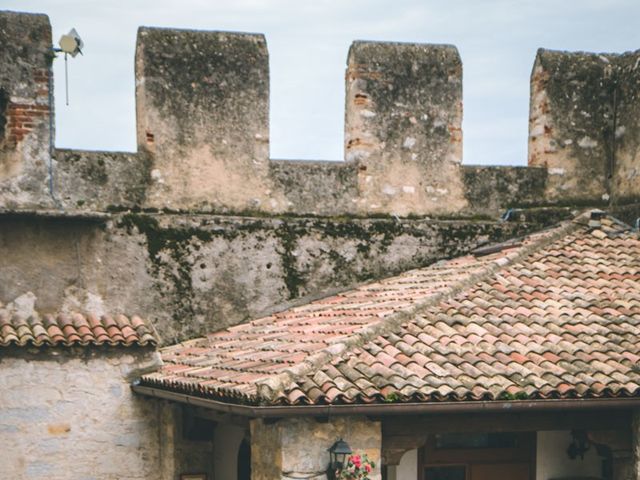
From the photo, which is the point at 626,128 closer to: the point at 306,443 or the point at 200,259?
the point at 200,259

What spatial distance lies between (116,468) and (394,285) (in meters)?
3.43

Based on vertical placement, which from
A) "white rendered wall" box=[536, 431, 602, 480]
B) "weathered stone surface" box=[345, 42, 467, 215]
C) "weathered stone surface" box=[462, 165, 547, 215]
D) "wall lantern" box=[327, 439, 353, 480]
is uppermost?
"weathered stone surface" box=[345, 42, 467, 215]

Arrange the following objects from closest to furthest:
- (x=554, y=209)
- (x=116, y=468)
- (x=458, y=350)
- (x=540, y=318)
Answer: (x=458, y=350) < (x=540, y=318) < (x=116, y=468) < (x=554, y=209)

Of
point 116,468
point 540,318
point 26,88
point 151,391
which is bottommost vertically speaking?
point 116,468

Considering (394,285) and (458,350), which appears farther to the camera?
(394,285)

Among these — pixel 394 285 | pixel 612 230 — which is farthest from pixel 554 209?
pixel 394 285

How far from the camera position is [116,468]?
11.4 m

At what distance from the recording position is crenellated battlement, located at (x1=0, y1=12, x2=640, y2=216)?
11.5 meters

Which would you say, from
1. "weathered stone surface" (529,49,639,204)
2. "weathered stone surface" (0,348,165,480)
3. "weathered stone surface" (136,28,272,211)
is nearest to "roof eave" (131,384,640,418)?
"weathered stone surface" (0,348,165,480)

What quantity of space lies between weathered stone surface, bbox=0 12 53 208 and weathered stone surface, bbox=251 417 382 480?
13.0 ft

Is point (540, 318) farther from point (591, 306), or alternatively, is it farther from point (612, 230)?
point (612, 230)

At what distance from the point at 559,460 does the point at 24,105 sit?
6442mm

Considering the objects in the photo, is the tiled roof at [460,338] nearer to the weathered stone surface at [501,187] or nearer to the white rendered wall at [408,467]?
the weathered stone surface at [501,187]

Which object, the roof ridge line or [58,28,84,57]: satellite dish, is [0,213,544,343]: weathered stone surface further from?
[58,28,84,57]: satellite dish
